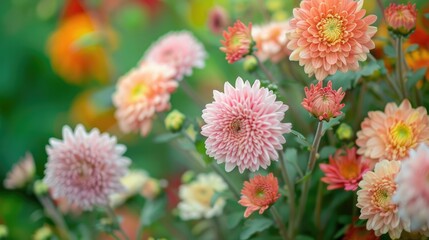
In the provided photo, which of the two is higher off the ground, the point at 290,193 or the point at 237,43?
the point at 237,43

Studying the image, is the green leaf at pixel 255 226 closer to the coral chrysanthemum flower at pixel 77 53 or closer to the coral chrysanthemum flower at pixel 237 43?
the coral chrysanthemum flower at pixel 237 43

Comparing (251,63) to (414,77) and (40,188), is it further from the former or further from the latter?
(40,188)

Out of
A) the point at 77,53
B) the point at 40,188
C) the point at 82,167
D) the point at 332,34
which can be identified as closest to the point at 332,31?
the point at 332,34

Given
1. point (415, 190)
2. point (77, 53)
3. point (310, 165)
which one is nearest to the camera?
point (415, 190)

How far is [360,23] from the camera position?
0.33 meters

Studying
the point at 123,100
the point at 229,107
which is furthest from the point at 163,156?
the point at 229,107

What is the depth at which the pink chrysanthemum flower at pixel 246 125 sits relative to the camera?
324 mm

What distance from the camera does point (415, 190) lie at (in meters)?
0.27

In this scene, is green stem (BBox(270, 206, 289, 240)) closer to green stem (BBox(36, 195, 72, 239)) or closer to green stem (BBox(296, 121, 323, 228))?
green stem (BBox(296, 121, 323, 228))

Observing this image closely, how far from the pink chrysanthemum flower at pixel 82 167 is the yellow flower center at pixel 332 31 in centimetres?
19

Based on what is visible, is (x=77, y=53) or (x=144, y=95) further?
(x=77, y=53)

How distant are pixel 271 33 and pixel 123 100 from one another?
144 mm

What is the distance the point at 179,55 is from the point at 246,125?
19 centimetres

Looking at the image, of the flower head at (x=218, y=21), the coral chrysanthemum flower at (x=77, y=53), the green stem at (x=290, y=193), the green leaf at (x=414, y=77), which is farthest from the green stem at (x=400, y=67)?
the coral chrysanthemum flower at (x=77, y=53)
